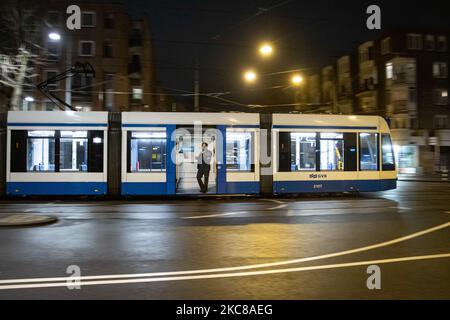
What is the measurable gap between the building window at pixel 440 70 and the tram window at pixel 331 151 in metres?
35.4

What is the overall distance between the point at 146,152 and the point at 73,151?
8.59ft

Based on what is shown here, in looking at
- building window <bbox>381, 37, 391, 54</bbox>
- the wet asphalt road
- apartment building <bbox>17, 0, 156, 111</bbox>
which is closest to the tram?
the wet asphalt road

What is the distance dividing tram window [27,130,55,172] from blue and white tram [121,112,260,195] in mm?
2564

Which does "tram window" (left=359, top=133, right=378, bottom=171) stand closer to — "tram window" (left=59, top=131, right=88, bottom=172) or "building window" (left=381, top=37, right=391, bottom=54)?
"tram window" (left=59, top=131, right=88, bottom=172)

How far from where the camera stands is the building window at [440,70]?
159 ft

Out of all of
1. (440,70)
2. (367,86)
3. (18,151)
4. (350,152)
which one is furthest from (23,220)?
(440,70)

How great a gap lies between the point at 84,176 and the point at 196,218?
6.31 metres

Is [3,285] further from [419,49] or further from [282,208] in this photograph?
[419,49]

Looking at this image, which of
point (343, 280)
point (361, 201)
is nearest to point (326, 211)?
point (361, 201)

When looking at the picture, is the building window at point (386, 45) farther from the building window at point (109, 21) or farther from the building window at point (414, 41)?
the building window at point (109, 21)

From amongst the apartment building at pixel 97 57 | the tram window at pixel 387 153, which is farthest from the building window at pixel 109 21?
the tram window at pixel 387 153

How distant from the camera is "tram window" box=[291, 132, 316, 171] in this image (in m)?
18.0

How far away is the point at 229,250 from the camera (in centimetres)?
833
